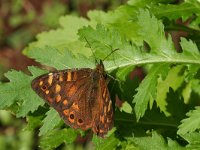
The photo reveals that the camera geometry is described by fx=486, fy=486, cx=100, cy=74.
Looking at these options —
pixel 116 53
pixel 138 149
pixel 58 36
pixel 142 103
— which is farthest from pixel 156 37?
pixel 58 36

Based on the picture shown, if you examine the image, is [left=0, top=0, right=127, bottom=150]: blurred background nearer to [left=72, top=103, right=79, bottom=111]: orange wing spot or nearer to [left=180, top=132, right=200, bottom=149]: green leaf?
[left=72, top=103, right=79, bottom=111]: orange wing spot

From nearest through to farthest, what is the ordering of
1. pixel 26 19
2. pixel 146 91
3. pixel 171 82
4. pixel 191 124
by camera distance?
1. pixel 191 124
2. pixel 146 91
3. pixel 171 82
4. pixel 26 19

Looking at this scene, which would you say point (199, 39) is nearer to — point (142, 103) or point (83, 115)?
point (142, 103)

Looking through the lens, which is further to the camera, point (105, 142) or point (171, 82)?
point (171, 82)

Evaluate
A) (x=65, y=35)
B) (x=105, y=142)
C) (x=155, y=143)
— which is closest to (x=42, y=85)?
(x=105, y=142)

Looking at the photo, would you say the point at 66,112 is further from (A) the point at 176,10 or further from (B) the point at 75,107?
(A) the point at 176,10

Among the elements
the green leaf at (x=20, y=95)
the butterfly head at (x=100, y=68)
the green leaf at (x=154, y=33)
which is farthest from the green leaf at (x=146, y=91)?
the green leaf at (x=20, y=95)
